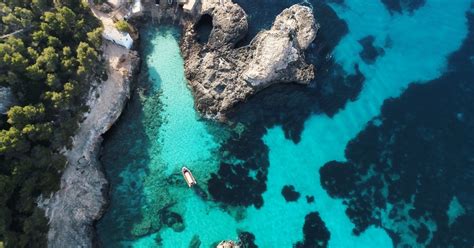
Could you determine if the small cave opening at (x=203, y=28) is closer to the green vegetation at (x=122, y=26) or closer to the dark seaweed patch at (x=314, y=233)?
the green vegetation at (x=122, y=26)

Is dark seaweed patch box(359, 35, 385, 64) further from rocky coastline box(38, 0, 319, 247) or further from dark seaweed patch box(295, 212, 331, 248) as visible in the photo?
dark seaweed patch box(295, 212, 331, 248)

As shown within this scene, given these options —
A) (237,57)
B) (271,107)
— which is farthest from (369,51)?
(237,57)

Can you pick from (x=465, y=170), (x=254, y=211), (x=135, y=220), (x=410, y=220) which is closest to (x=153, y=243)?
(x=135, y=220)

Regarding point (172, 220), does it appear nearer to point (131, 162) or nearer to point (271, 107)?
point (131, 162)

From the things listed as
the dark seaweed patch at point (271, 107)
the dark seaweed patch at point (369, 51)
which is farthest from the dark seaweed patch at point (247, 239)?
the dark seaweed patch at point (369, 51)

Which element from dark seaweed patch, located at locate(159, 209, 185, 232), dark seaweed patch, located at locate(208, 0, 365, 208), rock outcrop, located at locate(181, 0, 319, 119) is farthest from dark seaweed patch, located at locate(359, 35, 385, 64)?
dark seaweed patch, located at locate(159, 209, 185, 232)
